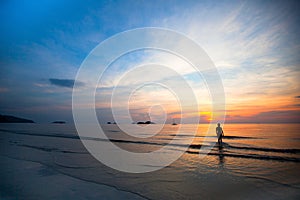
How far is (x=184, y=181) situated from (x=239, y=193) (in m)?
2.43

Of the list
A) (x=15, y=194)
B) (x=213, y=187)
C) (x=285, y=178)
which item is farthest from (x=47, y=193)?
(x=285, y=178)

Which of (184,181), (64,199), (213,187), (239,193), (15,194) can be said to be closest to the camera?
(64,199)

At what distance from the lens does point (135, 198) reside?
19.9 feet

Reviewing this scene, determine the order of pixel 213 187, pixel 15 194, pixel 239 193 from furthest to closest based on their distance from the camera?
pixel 213 187 → pixel 239 193 → pixel 15 194

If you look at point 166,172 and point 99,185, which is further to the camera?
point 166,172

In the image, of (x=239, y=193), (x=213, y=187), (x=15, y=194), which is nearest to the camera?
(x=15, y=194)

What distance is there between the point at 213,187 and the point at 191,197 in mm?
1717

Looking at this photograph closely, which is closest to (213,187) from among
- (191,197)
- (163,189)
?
(191,197)

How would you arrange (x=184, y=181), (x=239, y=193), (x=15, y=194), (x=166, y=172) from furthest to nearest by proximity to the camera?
(x=166, y=172), (x=184, y=181), (x=239, y=193), (x=15, y=194)

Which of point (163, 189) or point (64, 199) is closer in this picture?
point (64, 199)

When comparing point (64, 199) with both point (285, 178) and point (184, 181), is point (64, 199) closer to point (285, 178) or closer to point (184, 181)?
point (184, 181)

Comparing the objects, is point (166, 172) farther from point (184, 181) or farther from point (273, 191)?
point (273, 191)

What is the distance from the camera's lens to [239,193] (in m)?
6.72

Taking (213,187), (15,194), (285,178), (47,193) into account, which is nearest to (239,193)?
(213,187)
